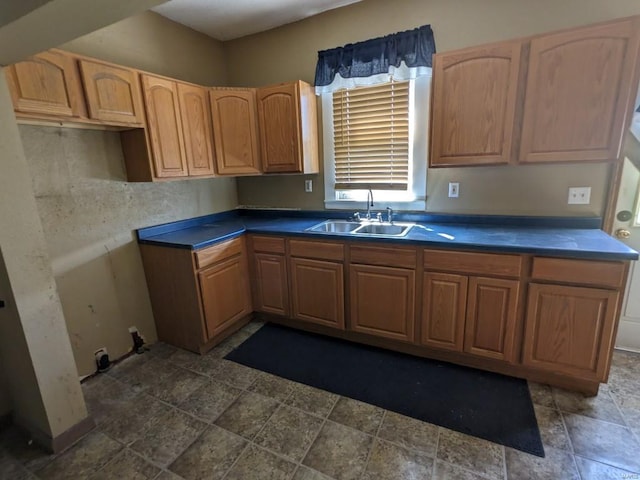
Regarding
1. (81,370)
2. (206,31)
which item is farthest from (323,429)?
(206,31)

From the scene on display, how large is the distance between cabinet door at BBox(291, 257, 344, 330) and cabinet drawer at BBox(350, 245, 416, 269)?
0.59ft

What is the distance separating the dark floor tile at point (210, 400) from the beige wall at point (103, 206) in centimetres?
83

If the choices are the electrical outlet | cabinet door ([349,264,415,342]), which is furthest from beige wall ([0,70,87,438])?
Answer: the electrical outlet

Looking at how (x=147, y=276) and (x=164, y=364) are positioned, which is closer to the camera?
(x=164, y=364)

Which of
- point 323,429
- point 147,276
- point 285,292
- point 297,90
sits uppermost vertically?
point 297,90

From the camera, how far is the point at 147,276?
2.54m

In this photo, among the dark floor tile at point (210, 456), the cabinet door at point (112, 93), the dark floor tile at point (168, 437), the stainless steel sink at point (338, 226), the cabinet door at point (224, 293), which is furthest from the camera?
the stainless steel sink at point (338, 226)

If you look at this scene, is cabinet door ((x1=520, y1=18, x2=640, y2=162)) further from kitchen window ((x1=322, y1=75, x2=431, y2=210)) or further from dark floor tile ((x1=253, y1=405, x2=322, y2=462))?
dark floor tile ((x1=253, y1=405, x2=322, y2=462))

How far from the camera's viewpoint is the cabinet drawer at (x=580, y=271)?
65.5 inches

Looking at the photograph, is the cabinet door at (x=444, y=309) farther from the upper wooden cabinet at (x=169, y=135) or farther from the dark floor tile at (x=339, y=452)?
the upper wooden cabinet at (x=169, y=135)

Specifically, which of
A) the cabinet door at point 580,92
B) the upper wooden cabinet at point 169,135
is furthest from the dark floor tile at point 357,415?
the upper wooden cabinet at point 169,135

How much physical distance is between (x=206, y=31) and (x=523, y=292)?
327cm

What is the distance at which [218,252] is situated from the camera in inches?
96.9

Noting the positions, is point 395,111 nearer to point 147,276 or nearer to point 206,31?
point 206,31
